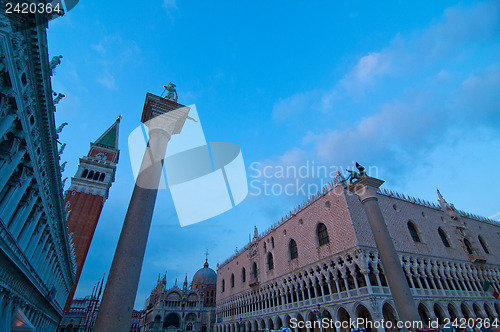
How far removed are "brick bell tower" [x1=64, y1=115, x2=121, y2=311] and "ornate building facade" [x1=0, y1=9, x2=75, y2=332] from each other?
72.9ft

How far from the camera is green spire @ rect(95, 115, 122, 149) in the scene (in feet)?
159

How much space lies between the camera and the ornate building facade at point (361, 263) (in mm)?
20016

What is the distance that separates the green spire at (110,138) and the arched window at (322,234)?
1679 inches

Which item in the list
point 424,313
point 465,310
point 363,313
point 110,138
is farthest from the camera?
point 110,138

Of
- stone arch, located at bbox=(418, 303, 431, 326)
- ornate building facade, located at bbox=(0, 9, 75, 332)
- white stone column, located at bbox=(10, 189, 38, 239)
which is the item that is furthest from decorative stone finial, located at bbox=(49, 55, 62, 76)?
stone arch, located at bbox=(418, 303, 431, 326)

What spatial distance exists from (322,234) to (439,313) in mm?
11458

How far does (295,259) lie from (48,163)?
2336 cm

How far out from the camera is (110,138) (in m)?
50.0

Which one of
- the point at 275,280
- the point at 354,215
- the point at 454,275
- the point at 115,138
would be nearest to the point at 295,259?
the point at 275,280

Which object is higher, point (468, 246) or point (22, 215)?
point (468, 246)

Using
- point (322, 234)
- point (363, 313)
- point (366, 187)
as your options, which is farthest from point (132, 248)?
point (322, 234)

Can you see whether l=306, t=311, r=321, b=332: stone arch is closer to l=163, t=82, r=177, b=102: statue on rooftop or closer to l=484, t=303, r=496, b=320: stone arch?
l=484, t=303, r=496, b=320: stone arch

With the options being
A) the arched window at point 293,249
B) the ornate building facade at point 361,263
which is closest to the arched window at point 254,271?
the ornate building facade at point 361,263

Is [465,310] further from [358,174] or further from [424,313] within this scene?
[358,174]
